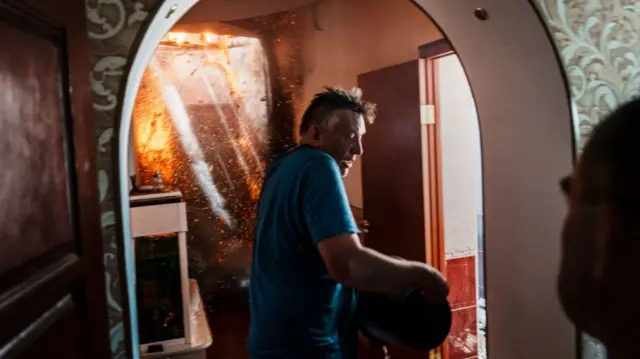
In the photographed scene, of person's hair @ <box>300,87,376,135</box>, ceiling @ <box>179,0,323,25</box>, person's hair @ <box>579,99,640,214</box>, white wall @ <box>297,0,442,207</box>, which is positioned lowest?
person's hair @ <box>579,99,640,214</box>

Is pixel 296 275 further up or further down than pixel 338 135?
further down

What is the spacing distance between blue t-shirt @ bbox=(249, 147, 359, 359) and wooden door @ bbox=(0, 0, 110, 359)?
21.2 inches

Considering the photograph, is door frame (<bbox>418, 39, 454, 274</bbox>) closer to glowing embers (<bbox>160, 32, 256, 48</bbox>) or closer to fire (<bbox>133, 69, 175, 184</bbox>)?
glowing embers (<bbox>160, 32, 256, 48</bbox>)

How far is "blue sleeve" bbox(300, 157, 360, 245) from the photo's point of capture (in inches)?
48.1

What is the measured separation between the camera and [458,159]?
2598 millimetres

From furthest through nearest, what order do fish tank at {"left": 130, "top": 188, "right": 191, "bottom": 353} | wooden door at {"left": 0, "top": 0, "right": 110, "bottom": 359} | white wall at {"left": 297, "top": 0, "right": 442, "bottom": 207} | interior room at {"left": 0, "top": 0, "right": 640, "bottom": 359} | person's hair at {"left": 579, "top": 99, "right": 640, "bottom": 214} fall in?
white wall at {"left": 297, "top": 0, "right": 442, "bottom": 207}
fish tank at {"left": 130, "top": 188, "right": 191, "bottom": 353}
interior room at {"left": 0, "top": 0, "right": 640, "bottom": 359}
wooden door at {"left": 0, "top": 0, "right": 110, "bottom": 359}
person's hair at {"left": 579, "top": 99, "right": 640, "bottom": 214}

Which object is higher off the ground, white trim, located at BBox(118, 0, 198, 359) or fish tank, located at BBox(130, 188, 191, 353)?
white trim, located at BBox(118, 0, 198, 359)

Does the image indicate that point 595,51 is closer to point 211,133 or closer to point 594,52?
point 594,52

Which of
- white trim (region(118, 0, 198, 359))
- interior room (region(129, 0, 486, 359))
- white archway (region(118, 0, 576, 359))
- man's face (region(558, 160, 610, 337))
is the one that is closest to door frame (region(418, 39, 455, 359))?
interior room (region(129, 0, 486, 359))

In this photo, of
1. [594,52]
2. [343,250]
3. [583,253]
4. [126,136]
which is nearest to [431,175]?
[594,52]

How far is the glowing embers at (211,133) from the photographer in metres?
3.47

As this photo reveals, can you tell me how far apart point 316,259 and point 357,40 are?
76.4 inches

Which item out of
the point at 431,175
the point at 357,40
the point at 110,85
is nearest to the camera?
the point at 110,85

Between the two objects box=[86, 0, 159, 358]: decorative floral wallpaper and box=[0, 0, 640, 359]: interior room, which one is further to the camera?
box=[86, 0, 159, 358]: decorative floral wallpaper
